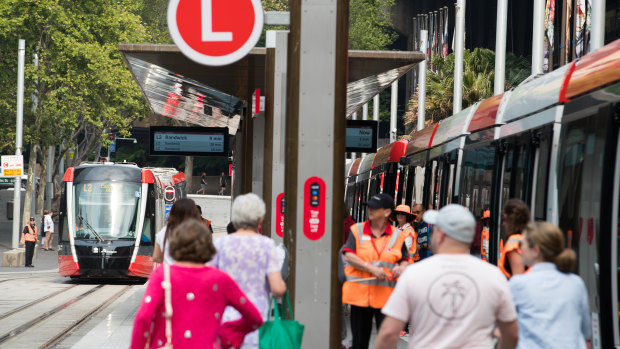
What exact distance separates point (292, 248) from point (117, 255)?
66.6 ft

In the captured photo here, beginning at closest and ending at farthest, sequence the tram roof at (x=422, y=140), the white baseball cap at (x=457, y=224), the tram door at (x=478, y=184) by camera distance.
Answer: the white baseball cap at (x=457, y=224) → the tram door at (x=478, y=184) → the tram roof at (x=422, y=140)

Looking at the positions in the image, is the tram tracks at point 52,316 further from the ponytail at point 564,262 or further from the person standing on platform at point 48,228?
the person standing on platform at point 48,228

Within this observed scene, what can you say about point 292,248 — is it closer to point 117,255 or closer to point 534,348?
point 534,348

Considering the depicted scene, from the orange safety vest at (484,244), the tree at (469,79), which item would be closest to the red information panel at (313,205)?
the orange safety vest at (484,244)

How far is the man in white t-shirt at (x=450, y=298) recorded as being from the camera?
4898 millimetres

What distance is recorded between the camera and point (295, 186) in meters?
8.27

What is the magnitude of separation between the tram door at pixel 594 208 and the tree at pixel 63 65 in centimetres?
3418

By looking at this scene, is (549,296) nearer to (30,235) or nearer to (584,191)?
(584,191)

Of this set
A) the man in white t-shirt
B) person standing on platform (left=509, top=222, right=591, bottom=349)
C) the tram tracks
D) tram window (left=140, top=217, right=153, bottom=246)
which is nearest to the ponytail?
person standing on platform (left=509, top=222, right=591, bottom=349)

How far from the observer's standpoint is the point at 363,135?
17.8 metres

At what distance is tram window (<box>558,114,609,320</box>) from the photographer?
7.90 meters

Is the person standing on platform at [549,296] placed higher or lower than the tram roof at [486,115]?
lower

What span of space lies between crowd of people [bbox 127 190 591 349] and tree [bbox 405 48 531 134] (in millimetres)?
31106

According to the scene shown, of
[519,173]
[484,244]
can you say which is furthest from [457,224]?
[484,244]
